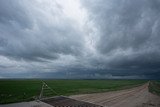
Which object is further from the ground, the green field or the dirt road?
the green field

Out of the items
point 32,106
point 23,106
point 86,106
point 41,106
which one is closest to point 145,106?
point 86,106

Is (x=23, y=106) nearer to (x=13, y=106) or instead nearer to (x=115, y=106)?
(x=13, y=106)

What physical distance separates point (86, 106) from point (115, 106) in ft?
13.4

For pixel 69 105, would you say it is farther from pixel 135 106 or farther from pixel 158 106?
pixel 158 106

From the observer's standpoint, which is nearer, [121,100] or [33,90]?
[121,100]

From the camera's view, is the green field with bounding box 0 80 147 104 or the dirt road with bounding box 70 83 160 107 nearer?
the dirt road with bounding box 70 83 160 107

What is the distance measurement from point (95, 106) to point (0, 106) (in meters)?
13.3

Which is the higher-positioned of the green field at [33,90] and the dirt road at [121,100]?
the green field at [33,90]

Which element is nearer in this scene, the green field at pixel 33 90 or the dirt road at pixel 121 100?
the dirt road at pixel 121 100

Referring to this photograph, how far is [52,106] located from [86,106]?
463 cm

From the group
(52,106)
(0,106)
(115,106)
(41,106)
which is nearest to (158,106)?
(115,106)

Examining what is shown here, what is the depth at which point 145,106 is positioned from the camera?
65.0ft

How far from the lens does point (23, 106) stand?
62.9 ft

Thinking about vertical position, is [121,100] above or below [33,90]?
below
